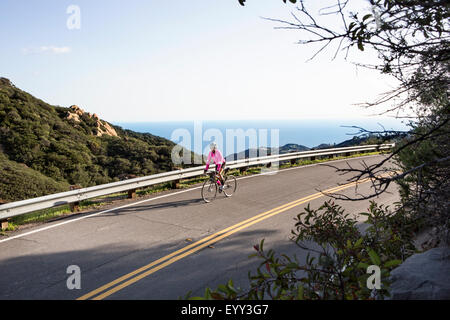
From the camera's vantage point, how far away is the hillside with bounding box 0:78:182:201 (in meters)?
23.4

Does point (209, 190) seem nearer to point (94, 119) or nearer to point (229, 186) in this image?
point (229, 186)

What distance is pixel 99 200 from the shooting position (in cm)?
1094

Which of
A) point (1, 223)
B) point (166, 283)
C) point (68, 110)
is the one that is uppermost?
point (68, 110)

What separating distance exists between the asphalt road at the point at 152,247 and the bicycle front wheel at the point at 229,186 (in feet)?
1.92

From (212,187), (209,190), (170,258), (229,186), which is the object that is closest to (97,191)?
(209,190)

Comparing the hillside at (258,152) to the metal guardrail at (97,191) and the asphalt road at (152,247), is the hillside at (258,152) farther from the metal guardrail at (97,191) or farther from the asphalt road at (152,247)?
the asphalt road at (152,247)

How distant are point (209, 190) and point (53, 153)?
24807 mm

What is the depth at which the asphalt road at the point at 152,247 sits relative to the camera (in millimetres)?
5355

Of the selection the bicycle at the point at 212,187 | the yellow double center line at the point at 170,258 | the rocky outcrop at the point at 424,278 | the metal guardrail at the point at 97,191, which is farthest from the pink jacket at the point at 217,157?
the rocky outcrop at the point at 424,278

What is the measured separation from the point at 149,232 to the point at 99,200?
3.93 meters

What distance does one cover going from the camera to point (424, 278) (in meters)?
3.00

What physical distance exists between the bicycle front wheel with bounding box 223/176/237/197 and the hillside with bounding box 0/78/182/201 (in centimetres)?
1521
